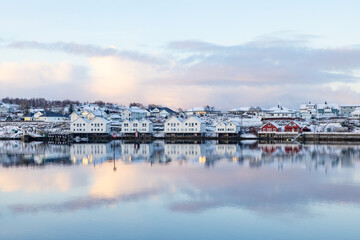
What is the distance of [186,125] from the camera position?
6888cm

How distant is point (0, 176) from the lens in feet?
86.1

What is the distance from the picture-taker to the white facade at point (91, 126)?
7050 centimetres

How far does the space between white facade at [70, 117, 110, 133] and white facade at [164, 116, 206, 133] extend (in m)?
11.3

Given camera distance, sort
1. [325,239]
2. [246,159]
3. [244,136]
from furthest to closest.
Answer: [244,136], [246,159], [325,239]

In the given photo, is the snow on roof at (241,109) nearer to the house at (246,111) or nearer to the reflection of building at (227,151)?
the house at (246,111)

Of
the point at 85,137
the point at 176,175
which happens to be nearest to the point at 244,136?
the point at 85,137

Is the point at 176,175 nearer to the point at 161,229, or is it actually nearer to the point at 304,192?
the point at 304,192

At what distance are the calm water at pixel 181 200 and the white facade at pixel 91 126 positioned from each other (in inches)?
1499

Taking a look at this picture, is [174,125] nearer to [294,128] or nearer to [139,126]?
[139,126]

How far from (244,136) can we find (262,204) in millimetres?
50052

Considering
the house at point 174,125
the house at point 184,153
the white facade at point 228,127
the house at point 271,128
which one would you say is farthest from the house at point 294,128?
the house at point 184,153

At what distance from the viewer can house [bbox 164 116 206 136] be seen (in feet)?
223

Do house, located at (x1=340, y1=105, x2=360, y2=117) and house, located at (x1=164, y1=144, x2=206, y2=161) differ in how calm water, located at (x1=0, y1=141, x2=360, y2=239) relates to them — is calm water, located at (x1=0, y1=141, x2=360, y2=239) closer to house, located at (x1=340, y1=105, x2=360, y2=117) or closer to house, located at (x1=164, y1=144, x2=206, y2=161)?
house, located at (x1=164, y1=144, x2=206, y2=161)

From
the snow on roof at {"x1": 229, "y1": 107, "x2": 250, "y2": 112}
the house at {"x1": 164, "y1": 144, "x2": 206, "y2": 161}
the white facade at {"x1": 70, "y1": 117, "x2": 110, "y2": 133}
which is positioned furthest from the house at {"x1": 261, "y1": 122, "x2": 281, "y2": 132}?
the snow on roof at {"x1": 229, "y1": 107, "x2": 250, "y2": 112}
